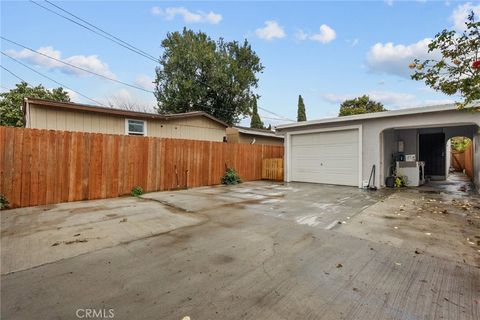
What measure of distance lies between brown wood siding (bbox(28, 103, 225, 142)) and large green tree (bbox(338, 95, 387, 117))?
1855cm

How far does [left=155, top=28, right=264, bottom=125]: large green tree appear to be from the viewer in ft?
67.2

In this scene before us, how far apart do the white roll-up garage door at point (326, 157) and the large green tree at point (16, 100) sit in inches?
818

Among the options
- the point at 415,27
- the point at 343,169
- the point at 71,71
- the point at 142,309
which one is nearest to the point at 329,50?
the point at 415,27

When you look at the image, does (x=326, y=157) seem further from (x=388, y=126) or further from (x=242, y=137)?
(x=242, y=137)

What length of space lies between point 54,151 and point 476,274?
8.61m

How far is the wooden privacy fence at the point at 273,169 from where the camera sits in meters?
13.2

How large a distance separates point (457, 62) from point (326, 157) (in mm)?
7411

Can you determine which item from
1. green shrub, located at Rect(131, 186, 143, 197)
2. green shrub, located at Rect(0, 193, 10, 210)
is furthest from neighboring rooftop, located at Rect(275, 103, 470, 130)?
green shrub, located at Rect(0, 193, 10, 210)

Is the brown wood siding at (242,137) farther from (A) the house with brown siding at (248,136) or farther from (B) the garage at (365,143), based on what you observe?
(B) the garage at (365,143)

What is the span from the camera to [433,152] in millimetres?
14336

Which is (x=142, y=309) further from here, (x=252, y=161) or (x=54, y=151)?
(x=252, y=161)

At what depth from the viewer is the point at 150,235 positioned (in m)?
4.08

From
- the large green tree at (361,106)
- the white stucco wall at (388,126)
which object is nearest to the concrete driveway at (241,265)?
the white stucco wall at (388,126)

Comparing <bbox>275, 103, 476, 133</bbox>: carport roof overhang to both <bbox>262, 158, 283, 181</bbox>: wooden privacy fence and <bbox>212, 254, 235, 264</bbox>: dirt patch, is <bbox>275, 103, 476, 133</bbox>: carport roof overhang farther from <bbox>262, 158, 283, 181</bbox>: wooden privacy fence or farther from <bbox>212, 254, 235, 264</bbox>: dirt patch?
<bbox>212, 254, 235, 264</bbox>: dirt patch
